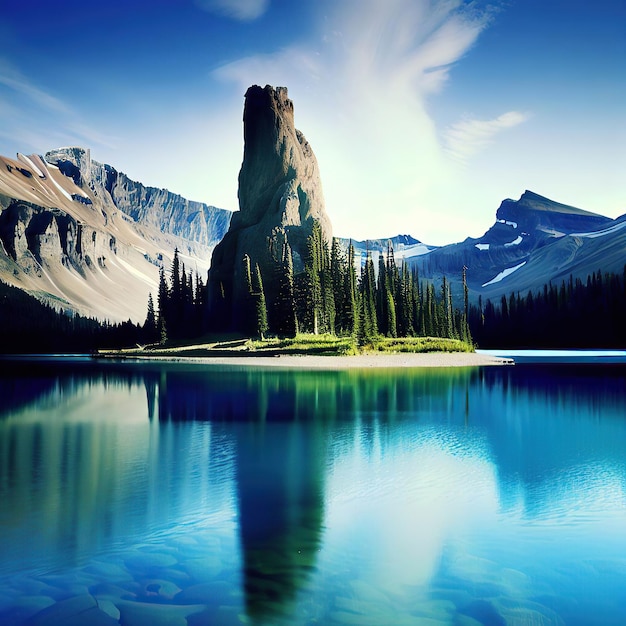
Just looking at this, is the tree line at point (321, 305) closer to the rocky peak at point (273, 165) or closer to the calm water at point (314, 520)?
the rocky peak at point (273, 165)

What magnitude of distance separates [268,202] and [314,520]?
12917 cm

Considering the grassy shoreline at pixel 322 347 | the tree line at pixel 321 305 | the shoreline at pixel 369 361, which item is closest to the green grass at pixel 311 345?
the grassy shoreline at pixel 322 347

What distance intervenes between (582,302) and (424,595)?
6343 inches

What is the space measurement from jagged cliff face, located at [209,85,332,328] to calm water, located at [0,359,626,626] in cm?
9311

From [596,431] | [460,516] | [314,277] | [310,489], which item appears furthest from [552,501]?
[314,277]

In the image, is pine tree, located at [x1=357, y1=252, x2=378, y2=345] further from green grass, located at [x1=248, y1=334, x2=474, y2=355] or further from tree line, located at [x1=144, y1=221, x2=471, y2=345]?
green grass, located at [x1=248, y1=334, x2=474, y2=355]

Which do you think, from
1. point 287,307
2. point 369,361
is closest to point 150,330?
point 287,307

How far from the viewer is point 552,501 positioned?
15.5 metres

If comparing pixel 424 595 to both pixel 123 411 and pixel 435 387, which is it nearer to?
pixel 123 411

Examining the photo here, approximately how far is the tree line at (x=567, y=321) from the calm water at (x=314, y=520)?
125 meters

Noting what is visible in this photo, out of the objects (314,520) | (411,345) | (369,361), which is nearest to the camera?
(314,520)

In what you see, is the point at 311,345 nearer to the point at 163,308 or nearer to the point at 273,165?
the point at 163,308

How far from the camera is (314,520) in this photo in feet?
45.0

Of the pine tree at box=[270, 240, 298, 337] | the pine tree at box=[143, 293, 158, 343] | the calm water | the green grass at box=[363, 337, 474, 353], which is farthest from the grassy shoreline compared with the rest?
the calm water
